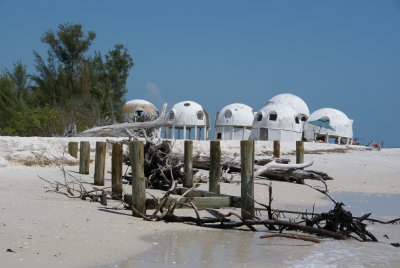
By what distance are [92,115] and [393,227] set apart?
27636 millimetres

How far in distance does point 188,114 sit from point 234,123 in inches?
215

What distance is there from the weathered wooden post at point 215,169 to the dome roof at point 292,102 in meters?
47.6

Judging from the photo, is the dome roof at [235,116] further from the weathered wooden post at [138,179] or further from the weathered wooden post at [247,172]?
the weathered wooden post at [138,179]

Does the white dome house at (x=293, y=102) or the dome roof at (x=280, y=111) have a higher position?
the white dome house at (x=293, y=102)

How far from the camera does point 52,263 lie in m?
5.14

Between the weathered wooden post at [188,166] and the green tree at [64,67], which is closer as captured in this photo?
the weathered wooden post at [188,166]

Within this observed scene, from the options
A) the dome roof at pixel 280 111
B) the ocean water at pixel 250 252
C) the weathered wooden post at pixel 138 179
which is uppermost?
the dome roof at pixel 280 111

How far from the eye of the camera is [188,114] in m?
53.4

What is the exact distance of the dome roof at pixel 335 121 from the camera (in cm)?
5555

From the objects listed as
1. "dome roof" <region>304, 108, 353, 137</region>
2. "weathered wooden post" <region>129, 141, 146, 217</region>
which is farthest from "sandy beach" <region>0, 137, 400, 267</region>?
"dome roof" <region>304, 108, 353, 137</region>

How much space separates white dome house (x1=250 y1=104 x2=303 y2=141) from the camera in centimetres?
5103

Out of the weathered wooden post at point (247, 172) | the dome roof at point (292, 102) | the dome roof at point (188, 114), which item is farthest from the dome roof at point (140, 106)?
the weathered wooden post at point (247, 172)

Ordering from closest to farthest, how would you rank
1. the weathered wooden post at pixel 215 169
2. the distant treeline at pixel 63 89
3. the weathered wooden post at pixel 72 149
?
the weathered wooden post at pixel 215 169
the weathered wooden post at pixel 72 149
the distant treeline at pixel 63 89

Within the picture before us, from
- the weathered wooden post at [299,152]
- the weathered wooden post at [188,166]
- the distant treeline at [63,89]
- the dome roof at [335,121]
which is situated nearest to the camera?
the weathered wooden post at [188,166]
